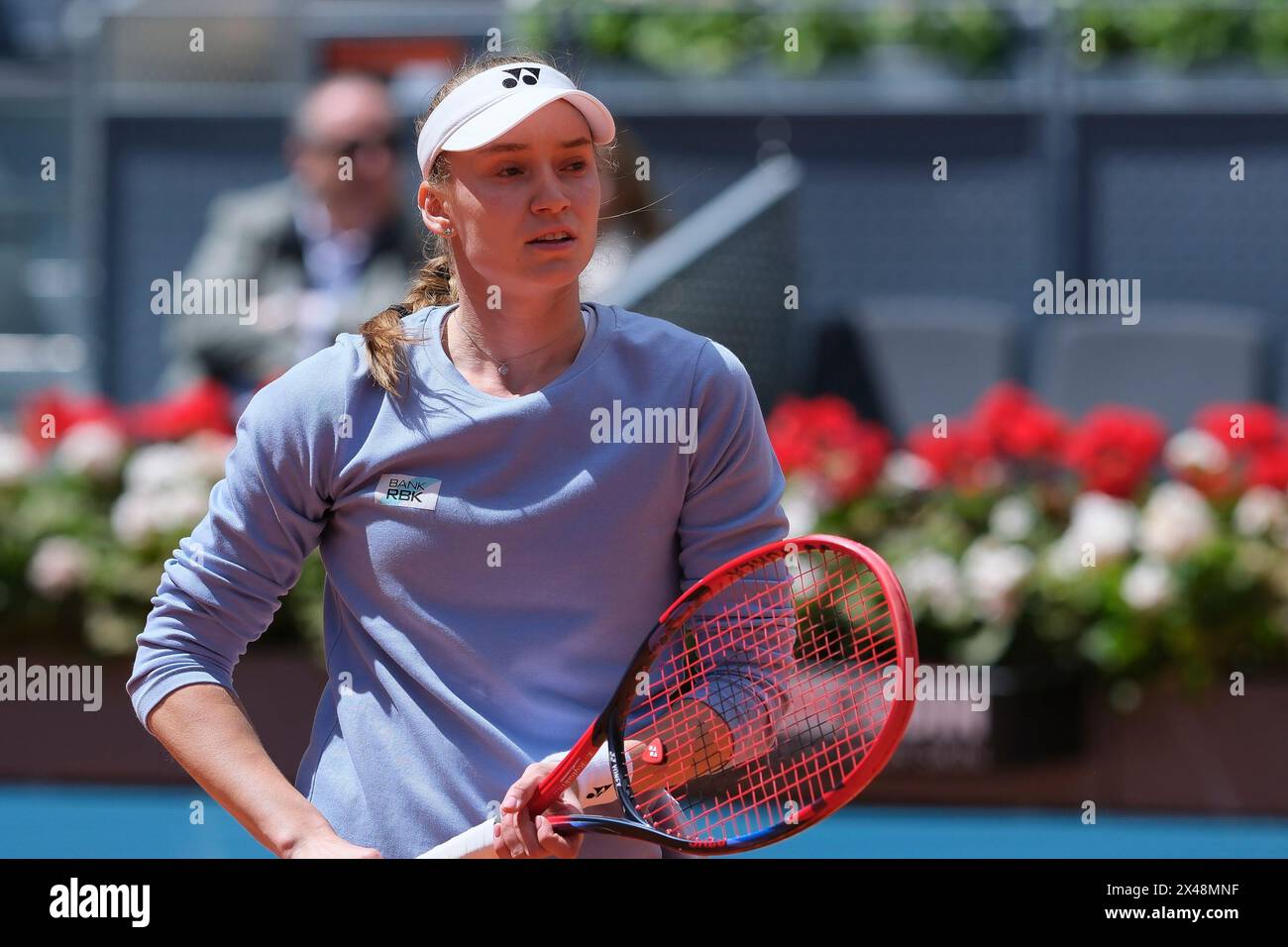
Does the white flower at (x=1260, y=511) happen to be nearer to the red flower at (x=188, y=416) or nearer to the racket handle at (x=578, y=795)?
the red flower at (x=188, y=416)

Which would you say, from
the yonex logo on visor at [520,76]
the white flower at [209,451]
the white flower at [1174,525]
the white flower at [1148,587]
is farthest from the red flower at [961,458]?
the yonex logo on visor at [520,76]

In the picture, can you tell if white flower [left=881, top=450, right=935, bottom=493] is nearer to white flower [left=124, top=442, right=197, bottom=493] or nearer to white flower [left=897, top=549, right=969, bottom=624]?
white flower [left=897, top=549, right=969, bottom=624]

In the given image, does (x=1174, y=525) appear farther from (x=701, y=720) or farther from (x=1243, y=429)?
(x=701, y=720)

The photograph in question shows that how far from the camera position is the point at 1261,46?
6.75m

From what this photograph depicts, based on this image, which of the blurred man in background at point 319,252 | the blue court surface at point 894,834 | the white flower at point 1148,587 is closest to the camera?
the blue court surface at point 894,834

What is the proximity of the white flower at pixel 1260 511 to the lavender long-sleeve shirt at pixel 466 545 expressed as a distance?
3.09 m

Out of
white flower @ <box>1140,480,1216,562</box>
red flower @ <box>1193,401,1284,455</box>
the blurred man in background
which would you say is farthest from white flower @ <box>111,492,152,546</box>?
red flower @ <box>1193,401,1284,455</box>

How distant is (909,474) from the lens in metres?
5.14

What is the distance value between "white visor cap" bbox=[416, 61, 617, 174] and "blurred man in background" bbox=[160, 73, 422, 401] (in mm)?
3156

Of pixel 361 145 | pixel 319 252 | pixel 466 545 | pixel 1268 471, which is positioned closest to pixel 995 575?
pixel 1268 471

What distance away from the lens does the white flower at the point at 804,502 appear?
4961 mm
